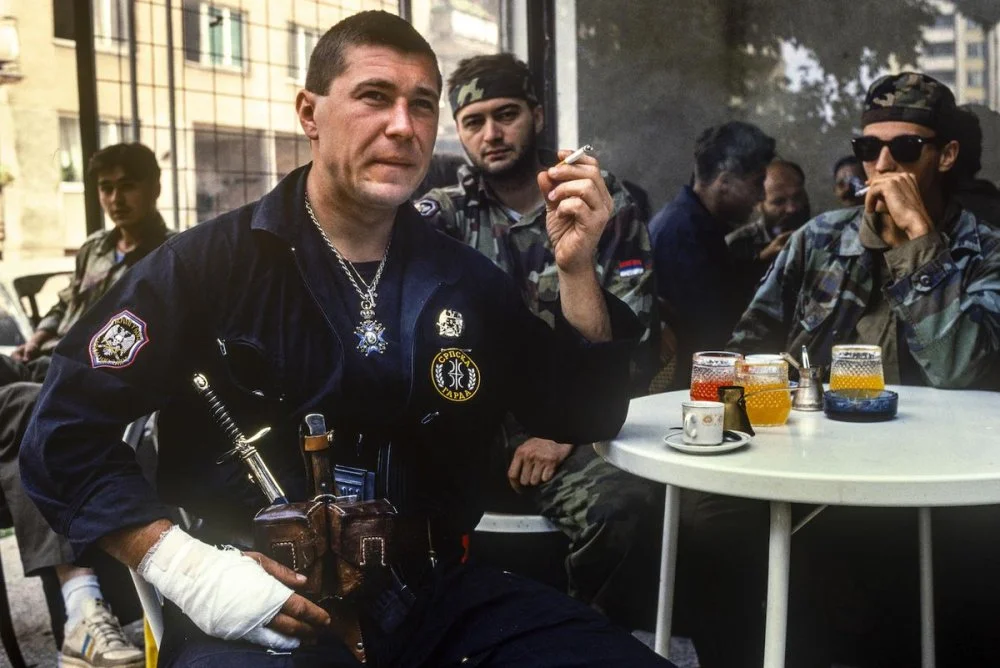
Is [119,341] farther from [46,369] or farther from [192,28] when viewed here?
[192,28]

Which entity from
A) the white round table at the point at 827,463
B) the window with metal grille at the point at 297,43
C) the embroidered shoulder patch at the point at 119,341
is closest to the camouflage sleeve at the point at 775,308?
the white round table at the point at 827,463

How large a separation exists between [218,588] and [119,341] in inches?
16.7

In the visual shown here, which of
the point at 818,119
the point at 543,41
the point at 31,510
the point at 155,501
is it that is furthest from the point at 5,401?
the point at 818,119

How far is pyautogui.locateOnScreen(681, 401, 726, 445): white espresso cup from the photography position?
1792 millimetres

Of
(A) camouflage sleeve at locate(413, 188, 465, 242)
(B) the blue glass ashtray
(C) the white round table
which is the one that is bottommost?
(C) the white round table

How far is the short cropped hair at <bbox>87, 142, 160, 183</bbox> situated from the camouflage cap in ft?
9.89

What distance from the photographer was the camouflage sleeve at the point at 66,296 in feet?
13.6

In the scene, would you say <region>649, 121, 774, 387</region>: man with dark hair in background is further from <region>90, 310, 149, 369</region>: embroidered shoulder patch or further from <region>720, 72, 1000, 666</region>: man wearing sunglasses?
<region>90, 310, 149, 369</region>: embroidered shoulder patch

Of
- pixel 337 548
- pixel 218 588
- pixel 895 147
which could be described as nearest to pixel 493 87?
pixel 895 147

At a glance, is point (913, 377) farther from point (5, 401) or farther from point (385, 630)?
point (5, 401)

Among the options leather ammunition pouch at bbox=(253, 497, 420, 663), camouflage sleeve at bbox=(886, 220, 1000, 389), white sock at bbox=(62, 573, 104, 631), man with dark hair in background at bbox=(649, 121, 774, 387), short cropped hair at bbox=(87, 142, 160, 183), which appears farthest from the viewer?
short cropped hair at bbox=(87, 142, 160, 183)

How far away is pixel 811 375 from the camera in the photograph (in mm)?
2240

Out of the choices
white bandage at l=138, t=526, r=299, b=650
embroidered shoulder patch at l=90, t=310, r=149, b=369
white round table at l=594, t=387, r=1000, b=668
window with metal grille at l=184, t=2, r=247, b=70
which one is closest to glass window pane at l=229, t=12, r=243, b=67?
window with metal grille at l=184, t=2, r=247, b=70

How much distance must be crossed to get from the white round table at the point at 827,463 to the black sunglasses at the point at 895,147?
34.0 inches
